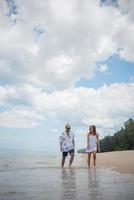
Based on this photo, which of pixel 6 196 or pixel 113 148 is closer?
pixel 6 196

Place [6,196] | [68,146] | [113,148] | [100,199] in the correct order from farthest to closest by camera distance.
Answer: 1. [113,148]
2. [68,146]
3. [6,196]
4. [100,199]

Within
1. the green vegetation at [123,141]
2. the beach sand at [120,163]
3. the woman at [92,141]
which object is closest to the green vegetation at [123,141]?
the green vegetation at [123,141]

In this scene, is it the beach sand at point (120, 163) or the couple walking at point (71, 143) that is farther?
the couple walking at point (71, 143)

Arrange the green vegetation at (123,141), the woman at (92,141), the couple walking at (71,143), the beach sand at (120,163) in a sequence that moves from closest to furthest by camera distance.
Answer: the beach sand at (120,163) → the couple walking at (71,143) → the woman at (92,141) → the green vegetation at (123,141)

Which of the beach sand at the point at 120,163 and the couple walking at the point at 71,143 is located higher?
the couple walking at the point at 71,143

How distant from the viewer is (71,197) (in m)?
5.62

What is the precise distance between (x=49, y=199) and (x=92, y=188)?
155cm

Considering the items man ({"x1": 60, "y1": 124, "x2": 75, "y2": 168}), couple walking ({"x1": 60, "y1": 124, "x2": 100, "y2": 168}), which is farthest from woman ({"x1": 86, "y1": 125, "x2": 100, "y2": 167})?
man ({"x1": 60, "y1": 124, "x2": 75, "y2": 168})

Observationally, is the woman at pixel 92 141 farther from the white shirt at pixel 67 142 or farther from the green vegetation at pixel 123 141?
the green vegetation at pixel 123 141

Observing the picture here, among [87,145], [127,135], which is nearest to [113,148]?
[127,135]

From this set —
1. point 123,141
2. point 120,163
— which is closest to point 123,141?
point 123,141

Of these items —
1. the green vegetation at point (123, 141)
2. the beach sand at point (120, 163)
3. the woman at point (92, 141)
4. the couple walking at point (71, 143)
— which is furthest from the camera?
the green vegetation at point (123, 141)

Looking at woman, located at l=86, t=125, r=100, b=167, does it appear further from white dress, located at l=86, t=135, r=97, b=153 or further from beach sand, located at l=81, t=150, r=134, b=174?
beach sand, located at l=81, t=150, r=134, b=174

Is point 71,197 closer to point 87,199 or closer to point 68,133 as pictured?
point 87,199
